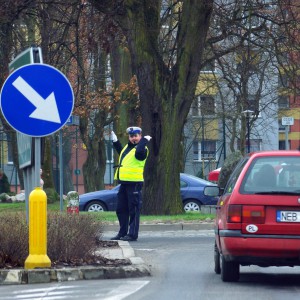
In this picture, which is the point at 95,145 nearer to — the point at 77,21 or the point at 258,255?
the point at 77,21

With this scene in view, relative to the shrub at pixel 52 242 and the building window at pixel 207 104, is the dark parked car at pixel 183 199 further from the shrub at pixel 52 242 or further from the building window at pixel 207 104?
the shrub at pixel 52 242

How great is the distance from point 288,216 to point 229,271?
108cm

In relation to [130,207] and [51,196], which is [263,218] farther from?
[51,196]

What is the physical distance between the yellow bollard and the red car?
1.91m

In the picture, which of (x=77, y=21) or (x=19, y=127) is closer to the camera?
(x=19, y=127)

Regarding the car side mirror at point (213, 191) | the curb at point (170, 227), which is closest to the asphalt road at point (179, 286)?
the car side mirror at point (213, 191)

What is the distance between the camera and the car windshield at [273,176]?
10.7 metres

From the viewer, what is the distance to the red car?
34.5ft

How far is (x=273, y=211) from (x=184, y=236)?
8.56 metres

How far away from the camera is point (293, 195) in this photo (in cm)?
1062

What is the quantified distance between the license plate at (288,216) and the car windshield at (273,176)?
0.21m

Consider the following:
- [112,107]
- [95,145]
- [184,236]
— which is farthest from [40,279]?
[95,145]

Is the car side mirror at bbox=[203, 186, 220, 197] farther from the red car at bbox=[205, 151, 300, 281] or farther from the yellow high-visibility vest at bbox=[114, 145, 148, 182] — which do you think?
the yellow high-visibility vest at bbox=[114, 145, 148, 182]

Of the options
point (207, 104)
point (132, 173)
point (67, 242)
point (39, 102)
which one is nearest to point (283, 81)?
point (132, 173)
